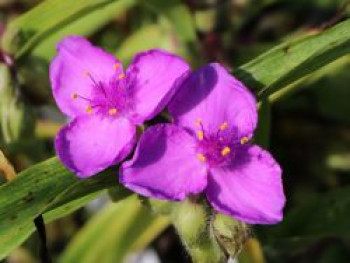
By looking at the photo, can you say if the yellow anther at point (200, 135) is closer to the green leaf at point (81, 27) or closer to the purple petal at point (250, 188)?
the purple petal at point (250, 188)

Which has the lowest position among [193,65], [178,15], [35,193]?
[193,65]

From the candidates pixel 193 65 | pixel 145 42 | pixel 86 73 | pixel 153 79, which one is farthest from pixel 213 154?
pixel 145 42

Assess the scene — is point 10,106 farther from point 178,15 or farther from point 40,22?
point 178,15

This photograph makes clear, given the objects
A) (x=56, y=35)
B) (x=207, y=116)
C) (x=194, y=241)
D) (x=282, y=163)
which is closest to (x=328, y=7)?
(x=282, y=163)

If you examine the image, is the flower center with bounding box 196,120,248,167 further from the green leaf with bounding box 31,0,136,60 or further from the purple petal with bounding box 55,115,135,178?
the green leaf with bounding box 31,0,136,60

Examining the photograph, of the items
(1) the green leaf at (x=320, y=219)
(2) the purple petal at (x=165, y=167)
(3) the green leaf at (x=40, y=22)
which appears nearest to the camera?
(2) the purple petal at (x=165, y=167)

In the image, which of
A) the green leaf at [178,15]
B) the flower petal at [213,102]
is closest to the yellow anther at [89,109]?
the flower petal at [213,102]
